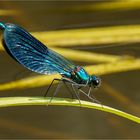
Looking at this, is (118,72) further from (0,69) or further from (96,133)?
(0,69)

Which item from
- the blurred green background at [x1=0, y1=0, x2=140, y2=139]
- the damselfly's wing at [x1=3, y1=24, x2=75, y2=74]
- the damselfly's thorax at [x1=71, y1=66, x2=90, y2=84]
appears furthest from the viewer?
the blurred green background at [x1=0, y1=0, x2=140, y2=139]

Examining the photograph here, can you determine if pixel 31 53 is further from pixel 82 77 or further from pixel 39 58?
pixel 82 77

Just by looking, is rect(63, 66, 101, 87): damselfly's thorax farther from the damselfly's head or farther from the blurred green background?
the blurred green background


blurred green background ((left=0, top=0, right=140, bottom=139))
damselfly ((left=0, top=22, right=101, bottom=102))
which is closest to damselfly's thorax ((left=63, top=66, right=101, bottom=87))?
damselfly ((left=0, top=22, right=101, bottom=102))

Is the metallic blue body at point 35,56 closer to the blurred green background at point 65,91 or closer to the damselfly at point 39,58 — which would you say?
the damselfly at point 39,58

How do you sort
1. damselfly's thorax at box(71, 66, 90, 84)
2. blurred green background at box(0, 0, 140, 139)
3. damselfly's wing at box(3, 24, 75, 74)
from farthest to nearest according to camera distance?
blurred green background at box(0, 0, 140, 139) < damselfly's thorax at box(71, 66, 90, 84) < damselfly's wing at box(3, 24, 75, 74)

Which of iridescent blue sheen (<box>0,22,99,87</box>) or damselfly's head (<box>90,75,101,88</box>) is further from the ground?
iridescent blue sheen (<box>0,22,99,87</box>)

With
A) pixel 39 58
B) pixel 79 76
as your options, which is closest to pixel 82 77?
pixel 79 76

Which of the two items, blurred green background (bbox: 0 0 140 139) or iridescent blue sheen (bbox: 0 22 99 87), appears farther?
blurred green background (bbox: 0 0 140 139)

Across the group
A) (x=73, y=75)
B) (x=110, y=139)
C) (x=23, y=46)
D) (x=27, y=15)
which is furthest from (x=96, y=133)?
(x=27, y=15)
